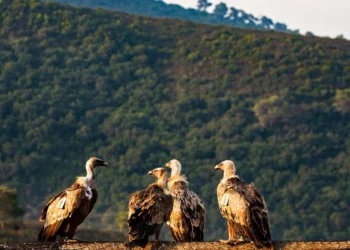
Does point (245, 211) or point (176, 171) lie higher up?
point (245, 211)

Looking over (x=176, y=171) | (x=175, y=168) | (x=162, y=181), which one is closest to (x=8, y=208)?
A: (x=175, y=168)

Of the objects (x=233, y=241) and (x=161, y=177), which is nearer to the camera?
(x=233, y=241)

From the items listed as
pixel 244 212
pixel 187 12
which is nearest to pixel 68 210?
pixel 244 212

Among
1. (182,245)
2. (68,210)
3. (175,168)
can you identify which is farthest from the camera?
(175,168)

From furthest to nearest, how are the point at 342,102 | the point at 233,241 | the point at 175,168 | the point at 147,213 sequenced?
the point at 342,102, the point at 175,168, the point at 147,213, the point at 233,241

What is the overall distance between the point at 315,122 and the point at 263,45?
13.4 meters

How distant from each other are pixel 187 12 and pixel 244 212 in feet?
517

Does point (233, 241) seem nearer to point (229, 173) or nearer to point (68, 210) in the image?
point (229, 173)

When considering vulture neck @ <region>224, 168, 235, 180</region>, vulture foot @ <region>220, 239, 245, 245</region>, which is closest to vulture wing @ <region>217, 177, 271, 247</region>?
vulture foot @ <region>220, 239, 245, 245</region>

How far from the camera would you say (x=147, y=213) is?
19641 mm

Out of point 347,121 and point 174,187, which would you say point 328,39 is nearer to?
point 347,121

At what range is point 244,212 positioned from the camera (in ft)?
65.3

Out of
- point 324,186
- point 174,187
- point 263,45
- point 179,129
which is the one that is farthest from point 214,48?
point 174,187

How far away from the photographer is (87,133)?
87.9 meters
